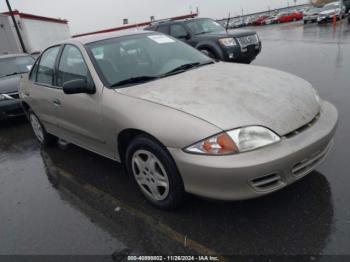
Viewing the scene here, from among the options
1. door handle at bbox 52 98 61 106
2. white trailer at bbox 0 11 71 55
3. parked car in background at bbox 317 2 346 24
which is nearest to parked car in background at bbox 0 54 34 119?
door handle at bbox 52 98 61 106

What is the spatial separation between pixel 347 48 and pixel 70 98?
34.3 ft

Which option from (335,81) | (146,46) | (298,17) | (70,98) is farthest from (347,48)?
(298,17)

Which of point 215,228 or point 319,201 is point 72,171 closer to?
point 215,228

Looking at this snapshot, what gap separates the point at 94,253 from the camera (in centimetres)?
259

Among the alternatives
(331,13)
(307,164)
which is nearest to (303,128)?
(307,164)

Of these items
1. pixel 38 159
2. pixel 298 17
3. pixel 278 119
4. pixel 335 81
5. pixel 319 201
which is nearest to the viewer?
pixel 278 119

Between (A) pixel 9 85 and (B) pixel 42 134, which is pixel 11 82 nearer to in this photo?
(A) pixel 9 85

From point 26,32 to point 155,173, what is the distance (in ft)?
95.8

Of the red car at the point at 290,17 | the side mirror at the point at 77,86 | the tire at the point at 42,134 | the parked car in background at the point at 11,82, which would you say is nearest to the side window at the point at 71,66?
the side mirror at the point at 77,86

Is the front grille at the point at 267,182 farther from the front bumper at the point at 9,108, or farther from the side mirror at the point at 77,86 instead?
the front bumper at the point at 9,108

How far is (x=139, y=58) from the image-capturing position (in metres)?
3.64

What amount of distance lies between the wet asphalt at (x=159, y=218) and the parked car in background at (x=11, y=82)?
9.54 feet

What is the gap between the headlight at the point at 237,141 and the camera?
238 centimetres

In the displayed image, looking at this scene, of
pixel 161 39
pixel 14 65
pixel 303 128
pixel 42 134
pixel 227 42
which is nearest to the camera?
pixel 303 128
